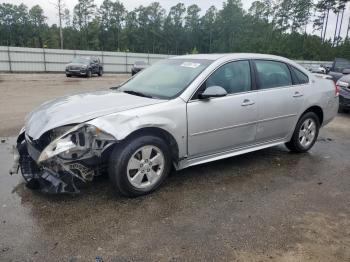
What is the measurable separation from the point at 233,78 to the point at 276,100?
82 cm

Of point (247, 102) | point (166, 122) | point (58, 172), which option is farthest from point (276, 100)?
point (58, 172)

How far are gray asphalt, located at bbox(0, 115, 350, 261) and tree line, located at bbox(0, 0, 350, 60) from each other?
Result: 63.7 metres

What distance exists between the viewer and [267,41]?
6894 centimetres

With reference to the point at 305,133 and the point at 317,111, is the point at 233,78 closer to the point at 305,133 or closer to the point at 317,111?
the point at 305,133

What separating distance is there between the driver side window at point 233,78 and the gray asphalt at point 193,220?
1.20 m

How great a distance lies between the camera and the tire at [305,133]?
18.2ft

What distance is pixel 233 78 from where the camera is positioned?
4.64 m

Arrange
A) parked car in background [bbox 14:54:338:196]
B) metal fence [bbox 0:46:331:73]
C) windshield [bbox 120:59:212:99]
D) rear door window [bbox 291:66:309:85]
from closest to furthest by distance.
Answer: parked car in background [bbox 14:54:338:196]
windshield [bbox 120:59:212:99]
rear door window [bbox 291:66:309:85]
metal fence [bbox 0:46:331:73]

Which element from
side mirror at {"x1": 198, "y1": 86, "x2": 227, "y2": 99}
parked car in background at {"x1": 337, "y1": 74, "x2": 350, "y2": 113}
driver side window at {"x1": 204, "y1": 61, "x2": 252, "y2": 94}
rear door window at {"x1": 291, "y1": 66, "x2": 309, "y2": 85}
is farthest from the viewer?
parked car in background at {"x1": 337, "y1": 74, "x2": 350, "y2": 113}

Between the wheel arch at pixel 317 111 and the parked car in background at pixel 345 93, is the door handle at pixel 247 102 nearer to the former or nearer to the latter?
the wheel arch at pixel 317 111

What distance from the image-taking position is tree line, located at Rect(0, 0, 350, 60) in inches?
2758

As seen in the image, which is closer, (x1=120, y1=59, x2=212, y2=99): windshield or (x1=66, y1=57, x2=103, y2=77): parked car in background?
(x1=120, y1=59, x2=212, y2=99): windshield

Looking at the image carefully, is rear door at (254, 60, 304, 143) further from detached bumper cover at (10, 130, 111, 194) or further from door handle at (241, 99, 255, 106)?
detached bumper cover at (10, 130, 111, 194)

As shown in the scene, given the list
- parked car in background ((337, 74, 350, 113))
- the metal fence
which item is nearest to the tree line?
the metal fence
